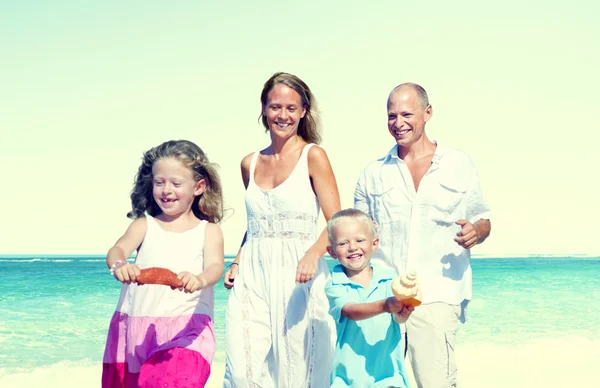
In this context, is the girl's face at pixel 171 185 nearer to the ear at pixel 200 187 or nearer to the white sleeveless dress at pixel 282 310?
the ear at pixel 200 187

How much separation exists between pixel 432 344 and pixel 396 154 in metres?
1.29

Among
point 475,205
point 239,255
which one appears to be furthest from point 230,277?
Result: point 475,205

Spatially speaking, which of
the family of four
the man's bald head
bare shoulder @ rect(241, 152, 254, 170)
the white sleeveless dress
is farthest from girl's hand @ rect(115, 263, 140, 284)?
the man's bald head

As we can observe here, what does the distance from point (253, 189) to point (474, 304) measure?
1694 cm

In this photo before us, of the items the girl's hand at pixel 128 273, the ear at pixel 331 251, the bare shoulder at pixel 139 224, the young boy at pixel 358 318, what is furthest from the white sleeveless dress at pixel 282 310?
the girl's hand at pixel 128 273

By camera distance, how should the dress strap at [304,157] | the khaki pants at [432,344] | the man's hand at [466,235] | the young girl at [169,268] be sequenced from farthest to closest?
the dress strap at [304,157] < the khaki pants at [432,344] < the man's hand at [466,235] < the young girl at [169,268]

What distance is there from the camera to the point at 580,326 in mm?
16469

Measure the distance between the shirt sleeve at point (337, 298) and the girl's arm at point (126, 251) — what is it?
1095 mm

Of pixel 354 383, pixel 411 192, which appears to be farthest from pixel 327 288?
pixel 411 192

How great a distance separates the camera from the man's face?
484cm

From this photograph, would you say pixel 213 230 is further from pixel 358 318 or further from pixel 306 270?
pixel 358 318

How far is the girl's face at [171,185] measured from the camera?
4617 mm

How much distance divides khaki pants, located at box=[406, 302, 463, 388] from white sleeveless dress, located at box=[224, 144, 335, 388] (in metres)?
0.57

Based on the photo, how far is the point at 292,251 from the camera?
487 centimetres
